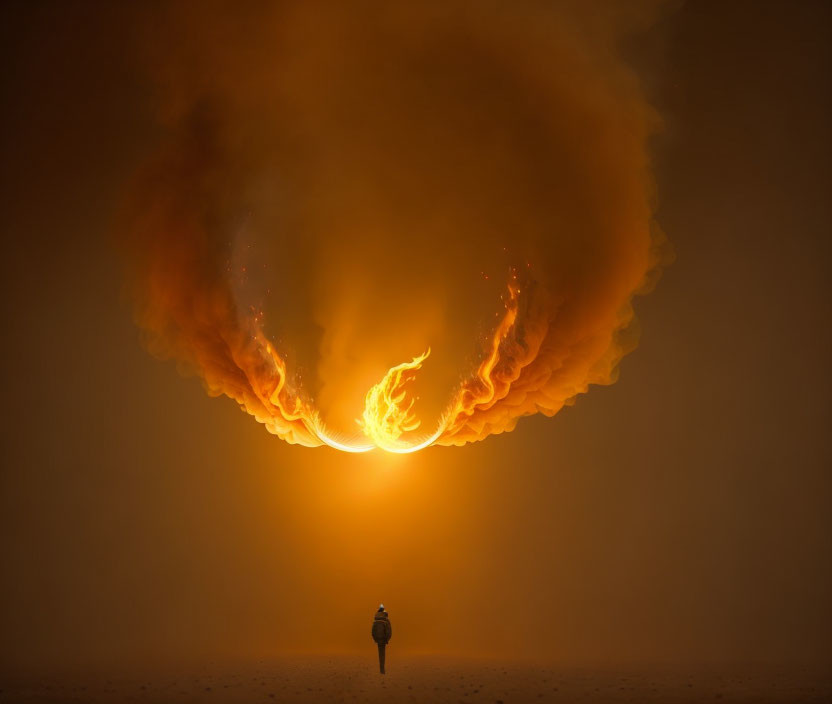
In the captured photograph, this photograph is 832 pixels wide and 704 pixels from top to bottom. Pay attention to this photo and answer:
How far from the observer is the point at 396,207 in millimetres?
12500

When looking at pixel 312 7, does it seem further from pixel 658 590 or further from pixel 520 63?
pixel 658 590

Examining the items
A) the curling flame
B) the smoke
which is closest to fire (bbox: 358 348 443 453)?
the curling flame

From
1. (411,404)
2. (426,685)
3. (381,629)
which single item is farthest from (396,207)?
(426,685)

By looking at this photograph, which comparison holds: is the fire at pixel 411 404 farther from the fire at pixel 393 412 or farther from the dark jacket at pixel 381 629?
the dark jacket at pixel 381 629

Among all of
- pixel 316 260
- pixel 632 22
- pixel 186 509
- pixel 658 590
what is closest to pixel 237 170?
pixel 316 260

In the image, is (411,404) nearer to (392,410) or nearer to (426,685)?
(392,410)

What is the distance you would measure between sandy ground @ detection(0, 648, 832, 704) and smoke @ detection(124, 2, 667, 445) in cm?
325

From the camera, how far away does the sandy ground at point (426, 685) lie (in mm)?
9219

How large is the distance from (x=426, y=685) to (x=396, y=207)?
21.2 feet

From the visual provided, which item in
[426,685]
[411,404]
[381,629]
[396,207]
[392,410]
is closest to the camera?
[426,685]

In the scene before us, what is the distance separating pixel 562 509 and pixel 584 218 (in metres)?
4.16

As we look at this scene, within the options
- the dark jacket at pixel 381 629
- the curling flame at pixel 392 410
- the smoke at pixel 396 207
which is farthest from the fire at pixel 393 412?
the dark jacket at pixel 381 629

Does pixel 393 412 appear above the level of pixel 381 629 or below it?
above

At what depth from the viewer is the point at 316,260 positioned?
12477 millimetres
